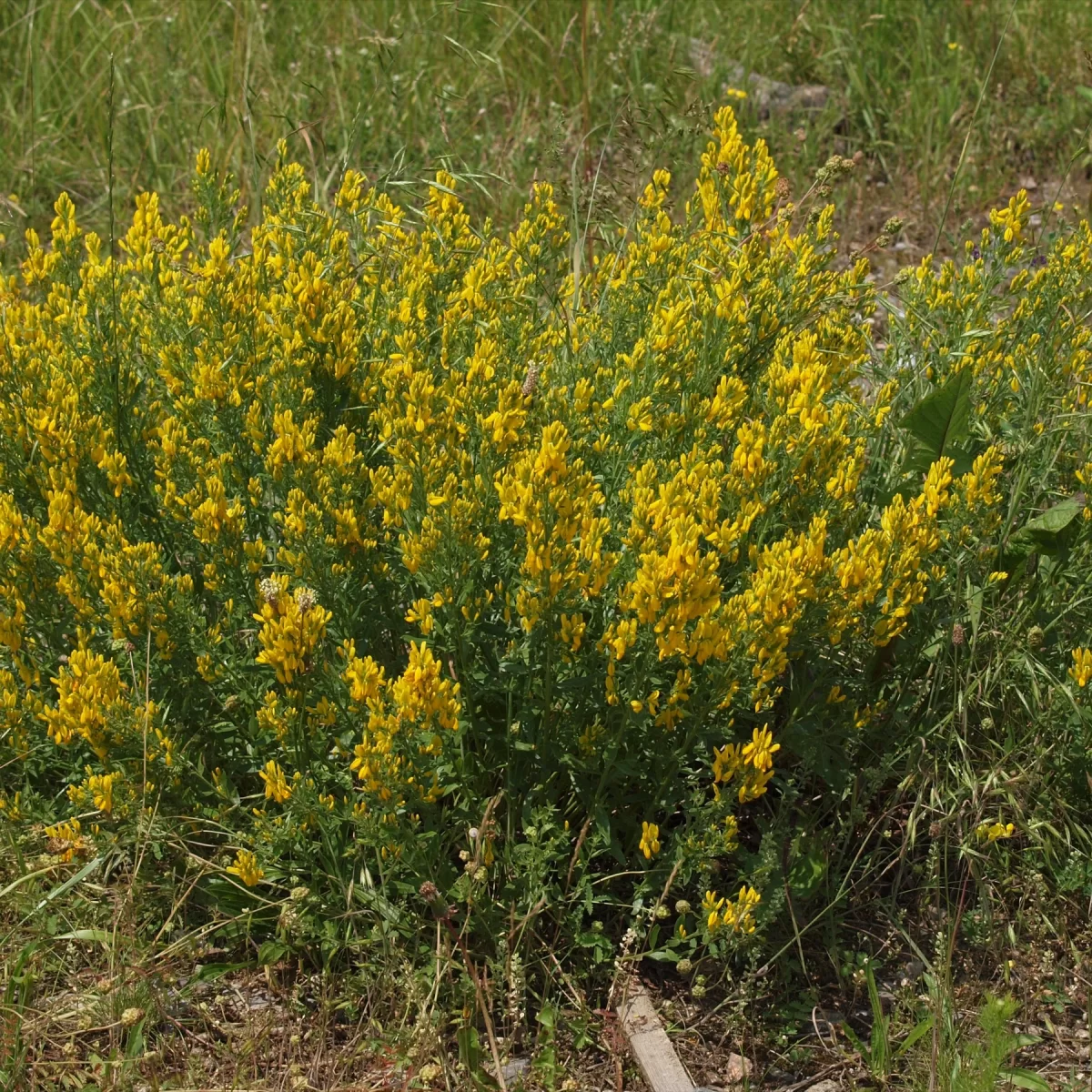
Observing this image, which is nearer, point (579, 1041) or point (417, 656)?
point (417, 656)

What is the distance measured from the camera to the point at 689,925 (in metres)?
2.88

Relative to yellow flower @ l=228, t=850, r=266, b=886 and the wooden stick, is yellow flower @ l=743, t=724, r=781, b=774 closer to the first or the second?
the wooden stick

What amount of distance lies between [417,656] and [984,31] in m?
5.47

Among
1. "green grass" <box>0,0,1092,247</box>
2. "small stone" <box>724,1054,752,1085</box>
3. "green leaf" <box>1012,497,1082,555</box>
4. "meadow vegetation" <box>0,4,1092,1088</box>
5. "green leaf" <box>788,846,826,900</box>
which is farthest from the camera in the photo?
"green grass" <box>0,0,1092,247</box>

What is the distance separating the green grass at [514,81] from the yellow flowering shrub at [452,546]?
98.4 inches

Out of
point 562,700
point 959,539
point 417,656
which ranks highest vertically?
point 959,539

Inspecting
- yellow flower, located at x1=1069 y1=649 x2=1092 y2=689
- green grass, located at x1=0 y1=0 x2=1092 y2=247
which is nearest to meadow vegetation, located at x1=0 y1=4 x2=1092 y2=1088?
yellow flower, located at x1=1069 y1=649 x2=1092 y2=689

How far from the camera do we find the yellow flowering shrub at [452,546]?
2.50 metres

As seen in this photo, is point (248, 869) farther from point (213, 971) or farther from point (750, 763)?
point (750, 763)

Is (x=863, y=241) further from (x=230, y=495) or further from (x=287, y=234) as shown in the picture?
(x=230, y=495)

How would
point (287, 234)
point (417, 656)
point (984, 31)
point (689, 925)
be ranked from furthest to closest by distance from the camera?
1. point (984, 31)
2. point (287, 234)
3. point (689, 925)
4. point (417, 656)

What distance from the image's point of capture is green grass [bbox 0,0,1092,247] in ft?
18.9

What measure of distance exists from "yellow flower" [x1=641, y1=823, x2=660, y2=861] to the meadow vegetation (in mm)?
61

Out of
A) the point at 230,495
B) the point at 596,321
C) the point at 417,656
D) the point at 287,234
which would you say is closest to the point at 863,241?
the point at 596,321
